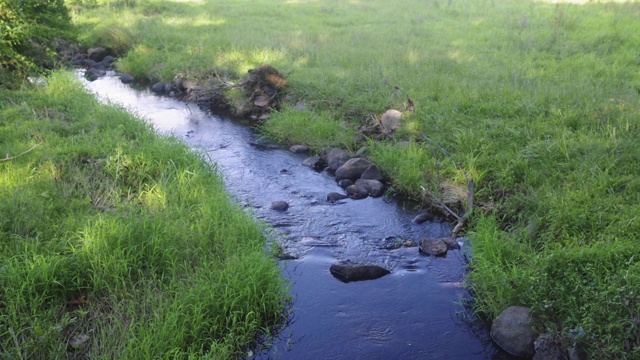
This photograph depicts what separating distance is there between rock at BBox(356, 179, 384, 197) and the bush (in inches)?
241

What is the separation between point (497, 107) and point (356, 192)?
8.87ft

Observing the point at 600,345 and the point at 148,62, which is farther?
the point at 148,62

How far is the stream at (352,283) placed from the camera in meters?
4.84

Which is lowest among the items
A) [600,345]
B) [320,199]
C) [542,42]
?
[320,199]

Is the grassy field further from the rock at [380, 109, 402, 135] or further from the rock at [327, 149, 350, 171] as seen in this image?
the rock at [327, 149, 350, 171]

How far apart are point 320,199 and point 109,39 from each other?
1169 cm

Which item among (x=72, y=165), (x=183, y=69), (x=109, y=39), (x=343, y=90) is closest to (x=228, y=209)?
(x=72, y=165)

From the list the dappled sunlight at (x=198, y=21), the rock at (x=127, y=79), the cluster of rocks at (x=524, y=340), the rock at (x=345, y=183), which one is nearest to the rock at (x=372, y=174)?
the rock at (x=345, y=183)

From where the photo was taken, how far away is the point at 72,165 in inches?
279

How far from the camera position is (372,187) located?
25.8ft

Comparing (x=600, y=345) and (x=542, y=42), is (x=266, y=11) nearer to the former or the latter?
(x=542, y=42)

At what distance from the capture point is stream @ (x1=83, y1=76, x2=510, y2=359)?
484 cm

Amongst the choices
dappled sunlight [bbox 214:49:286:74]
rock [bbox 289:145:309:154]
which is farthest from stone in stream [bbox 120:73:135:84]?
rock [bbox 289:145:309:154]

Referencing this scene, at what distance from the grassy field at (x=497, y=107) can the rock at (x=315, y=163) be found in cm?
48
